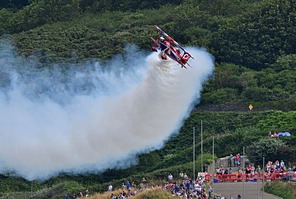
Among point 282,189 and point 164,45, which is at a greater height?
point 164,45

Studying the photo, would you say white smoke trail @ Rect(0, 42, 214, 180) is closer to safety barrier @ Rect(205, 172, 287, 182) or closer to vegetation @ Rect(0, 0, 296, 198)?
vegetation @ Rect(0, 0, 296, 198)

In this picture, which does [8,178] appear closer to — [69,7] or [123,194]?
[123,194]

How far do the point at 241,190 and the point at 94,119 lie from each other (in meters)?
14.8

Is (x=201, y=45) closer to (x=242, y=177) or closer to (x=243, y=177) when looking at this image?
(x=242, y=177)

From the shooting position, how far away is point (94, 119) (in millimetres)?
102438

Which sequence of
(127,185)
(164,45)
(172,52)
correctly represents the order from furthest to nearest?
(172,52), (164,45), (127,185)

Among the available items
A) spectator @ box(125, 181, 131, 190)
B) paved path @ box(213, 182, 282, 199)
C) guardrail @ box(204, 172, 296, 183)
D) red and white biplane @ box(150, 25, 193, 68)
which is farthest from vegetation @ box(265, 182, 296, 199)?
red and white biplane @ box(150, 25, 193, 68)

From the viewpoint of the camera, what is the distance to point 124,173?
106 m

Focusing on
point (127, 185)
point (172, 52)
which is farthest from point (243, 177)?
point (172, 52)

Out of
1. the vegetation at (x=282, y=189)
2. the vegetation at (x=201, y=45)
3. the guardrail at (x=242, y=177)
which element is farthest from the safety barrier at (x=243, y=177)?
the vegetation at (x=201, y=45)

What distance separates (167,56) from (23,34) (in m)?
36.3

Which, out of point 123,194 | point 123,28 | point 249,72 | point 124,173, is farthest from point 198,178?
point 123,28

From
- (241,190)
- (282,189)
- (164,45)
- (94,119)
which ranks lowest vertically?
(282,189)

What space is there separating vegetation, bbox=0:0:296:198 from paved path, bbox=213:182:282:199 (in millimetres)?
1270
